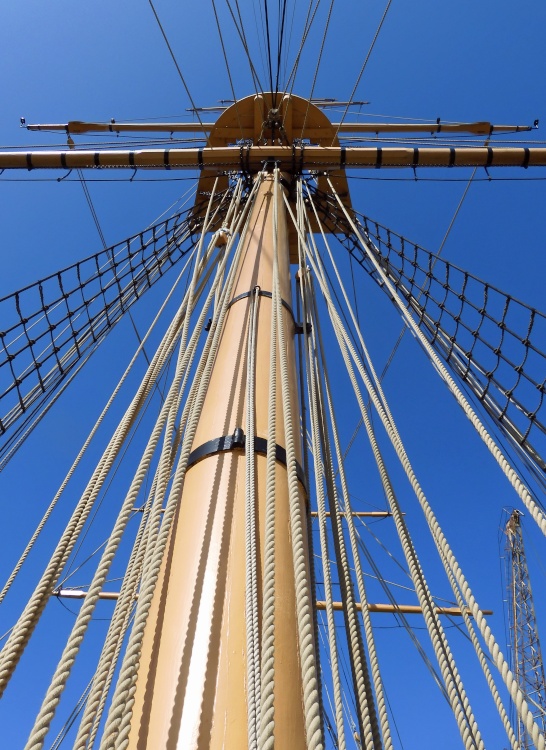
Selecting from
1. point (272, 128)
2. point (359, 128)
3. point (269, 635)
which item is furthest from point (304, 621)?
point (359, 128)

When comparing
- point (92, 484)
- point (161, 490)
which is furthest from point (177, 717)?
point (92, 484)

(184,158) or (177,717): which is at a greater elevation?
(184,158)

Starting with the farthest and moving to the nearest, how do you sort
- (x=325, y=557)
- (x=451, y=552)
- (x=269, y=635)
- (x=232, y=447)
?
(x=232, y=447), (x=451, y=552), (x=325, y=557), (x=269, y=635)

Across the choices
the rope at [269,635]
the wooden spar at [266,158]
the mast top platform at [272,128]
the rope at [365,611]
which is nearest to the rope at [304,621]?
the rope at [269,635]

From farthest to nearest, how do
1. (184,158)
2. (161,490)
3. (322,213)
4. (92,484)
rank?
(322,213) → (184,158) → (92,484) → (161,490)

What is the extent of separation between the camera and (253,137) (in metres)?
5.90

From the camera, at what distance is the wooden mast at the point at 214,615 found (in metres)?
0.99

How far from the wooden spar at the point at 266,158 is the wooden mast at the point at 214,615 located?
120 inches

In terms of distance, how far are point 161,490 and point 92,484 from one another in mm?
335

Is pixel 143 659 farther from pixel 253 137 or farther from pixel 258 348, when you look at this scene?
pixel 253 137

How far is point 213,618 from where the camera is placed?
1163 millimetres

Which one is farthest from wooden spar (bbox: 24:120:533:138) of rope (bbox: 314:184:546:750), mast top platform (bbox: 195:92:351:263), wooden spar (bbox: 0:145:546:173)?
rope (bbox: 314:184:546:750)

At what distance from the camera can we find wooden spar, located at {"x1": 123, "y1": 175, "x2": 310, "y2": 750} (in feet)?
3.24

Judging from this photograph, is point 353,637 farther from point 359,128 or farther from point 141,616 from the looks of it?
point 359,128
